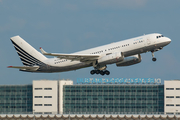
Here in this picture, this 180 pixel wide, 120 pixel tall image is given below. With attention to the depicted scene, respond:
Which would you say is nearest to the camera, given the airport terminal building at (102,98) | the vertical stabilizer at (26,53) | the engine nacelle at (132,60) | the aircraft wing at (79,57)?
the aircraft wing at (79,57)

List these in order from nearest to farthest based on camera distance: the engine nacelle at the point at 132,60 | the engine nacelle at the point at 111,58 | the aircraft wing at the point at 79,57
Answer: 1. the engine nacelle at the point at 111,58
2. the aircraft wing at the point at 79,57
3. the engine nacelle at the point at 132,60

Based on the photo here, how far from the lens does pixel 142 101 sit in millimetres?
153250

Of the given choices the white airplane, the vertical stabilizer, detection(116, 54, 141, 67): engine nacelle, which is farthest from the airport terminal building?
detection(116, 54, 141, 67): engine nacelle

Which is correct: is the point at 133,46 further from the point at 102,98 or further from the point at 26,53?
the point at 102,98

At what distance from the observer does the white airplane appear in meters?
84.8

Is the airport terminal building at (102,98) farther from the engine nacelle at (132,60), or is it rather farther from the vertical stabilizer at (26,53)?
the engine nacelle at (132,60)

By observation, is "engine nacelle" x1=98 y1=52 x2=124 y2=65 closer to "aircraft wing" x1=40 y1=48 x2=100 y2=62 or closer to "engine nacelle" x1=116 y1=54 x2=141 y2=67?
"aircraft wing" x1=40 y1=48 x2=100 y2=62

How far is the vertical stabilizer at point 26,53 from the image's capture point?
98625mm

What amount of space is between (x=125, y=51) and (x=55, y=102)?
72200 millimetres

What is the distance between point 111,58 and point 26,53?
26.0 m

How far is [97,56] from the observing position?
288 ft

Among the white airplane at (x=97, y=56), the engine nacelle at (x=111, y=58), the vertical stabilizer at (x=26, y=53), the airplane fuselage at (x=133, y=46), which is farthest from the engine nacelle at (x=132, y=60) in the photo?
the vertical stabilizer at (x=26, y=53)

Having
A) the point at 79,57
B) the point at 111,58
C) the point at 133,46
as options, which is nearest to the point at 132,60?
the point at 133,46

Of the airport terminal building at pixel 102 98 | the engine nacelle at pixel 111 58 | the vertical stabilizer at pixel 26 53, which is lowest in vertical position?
the airport terminal building at pixel 102 98
